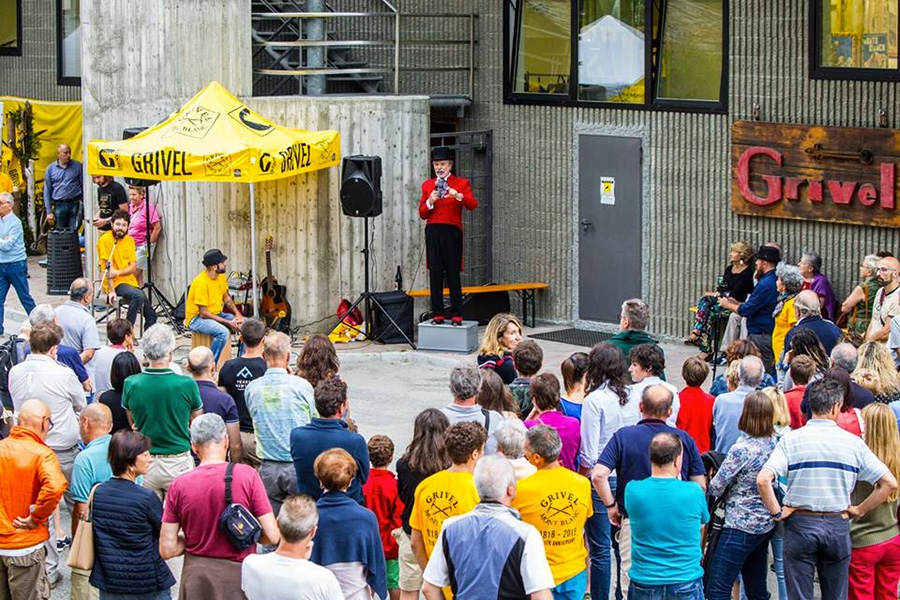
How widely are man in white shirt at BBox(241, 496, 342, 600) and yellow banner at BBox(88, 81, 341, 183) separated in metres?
10.1

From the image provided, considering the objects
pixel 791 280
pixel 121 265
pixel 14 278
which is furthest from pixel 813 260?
pixel 14 278

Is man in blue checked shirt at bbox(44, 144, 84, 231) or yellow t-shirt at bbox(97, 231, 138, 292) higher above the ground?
man in blue checked shirt at bbox(44, 144, 84, 231)

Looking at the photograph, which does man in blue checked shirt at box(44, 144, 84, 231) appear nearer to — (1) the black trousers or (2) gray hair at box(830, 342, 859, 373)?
(1) the black trousers

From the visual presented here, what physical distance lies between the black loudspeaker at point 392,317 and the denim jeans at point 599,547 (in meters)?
8.65

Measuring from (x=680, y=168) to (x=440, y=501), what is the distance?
10.4 meters

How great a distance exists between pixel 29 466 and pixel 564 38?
11.6m

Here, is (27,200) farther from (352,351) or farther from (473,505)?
(473,505)

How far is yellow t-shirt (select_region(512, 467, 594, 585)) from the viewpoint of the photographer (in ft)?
26.5

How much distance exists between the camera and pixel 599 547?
9641mm

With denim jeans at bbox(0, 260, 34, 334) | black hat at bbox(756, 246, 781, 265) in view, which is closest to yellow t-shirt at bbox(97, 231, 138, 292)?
denim jeans at bbox(0, 260, 34, 334)

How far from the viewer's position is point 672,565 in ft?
27.0

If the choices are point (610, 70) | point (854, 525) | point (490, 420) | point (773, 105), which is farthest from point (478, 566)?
point (610, 70)

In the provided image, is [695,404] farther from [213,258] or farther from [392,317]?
[392,317]

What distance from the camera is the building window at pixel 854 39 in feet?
52.2
